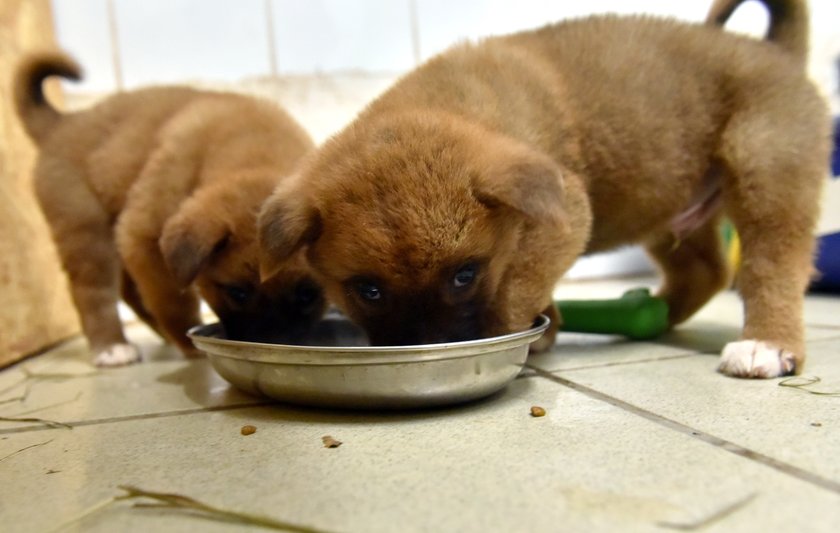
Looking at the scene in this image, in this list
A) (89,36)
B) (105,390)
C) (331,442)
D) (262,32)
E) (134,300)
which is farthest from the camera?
(262,32)

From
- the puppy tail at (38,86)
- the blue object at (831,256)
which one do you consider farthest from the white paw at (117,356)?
the blue object at (831,256)

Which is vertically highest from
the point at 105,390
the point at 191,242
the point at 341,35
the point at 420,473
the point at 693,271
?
the point at 341,35

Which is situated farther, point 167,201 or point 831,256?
point 831,256

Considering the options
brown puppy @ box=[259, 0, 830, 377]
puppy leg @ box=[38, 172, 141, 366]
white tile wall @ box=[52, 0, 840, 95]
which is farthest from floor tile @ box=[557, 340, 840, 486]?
white tile wall @ box=[52, 0, 840, 95]

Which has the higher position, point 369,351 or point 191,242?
point 191,242

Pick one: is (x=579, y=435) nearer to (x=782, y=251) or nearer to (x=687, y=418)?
(x=687, y=418)

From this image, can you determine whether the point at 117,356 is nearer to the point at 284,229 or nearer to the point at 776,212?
the point at 284,229

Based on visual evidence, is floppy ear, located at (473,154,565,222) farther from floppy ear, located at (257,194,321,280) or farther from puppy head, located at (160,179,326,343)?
puppy head, located at (160,179,326,343)

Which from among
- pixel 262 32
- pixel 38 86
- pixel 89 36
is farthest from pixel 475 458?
pixel 89 36
